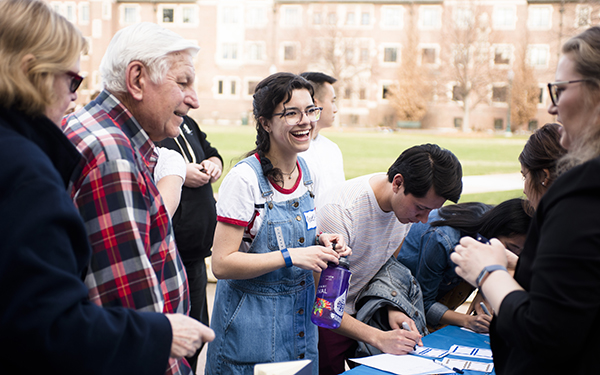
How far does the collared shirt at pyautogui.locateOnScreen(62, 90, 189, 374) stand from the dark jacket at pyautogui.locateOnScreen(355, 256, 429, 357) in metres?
1.33

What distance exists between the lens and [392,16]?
45281 mm

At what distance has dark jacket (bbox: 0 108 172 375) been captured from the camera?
3.32 ft

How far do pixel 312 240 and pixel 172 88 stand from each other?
1052 mm

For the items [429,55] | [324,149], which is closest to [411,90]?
[429,55]

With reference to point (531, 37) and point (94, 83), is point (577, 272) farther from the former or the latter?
point (94, 83)

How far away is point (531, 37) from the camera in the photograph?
42.0 meters

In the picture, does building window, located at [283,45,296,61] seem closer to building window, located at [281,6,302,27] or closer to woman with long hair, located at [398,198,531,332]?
building window, located at [281,6,302,27]

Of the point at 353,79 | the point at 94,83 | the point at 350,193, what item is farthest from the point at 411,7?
the point at 350,193

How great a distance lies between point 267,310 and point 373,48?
4573 cm

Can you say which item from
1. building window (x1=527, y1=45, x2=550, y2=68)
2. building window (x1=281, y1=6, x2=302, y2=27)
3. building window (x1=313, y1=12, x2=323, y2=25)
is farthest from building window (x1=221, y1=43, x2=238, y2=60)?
building window (x1=527, y1=45, x2=550, y2=68)

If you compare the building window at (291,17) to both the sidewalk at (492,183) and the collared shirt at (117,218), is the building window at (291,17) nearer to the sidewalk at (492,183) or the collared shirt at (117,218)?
the sidewalk at (492,183)

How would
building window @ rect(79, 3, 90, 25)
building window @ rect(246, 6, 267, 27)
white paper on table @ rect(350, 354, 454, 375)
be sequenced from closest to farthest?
1. white paper on table @ rect(350, 354, 454, 375)
2. building window @ rect(246, 6, 267, 27)
3. building window @ rect(79, 3, 90, 25)

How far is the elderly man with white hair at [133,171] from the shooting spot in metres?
1.30

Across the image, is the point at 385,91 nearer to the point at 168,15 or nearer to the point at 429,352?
the point at 168,15
